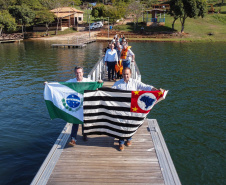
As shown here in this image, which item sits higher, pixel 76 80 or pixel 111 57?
pixel 111 57

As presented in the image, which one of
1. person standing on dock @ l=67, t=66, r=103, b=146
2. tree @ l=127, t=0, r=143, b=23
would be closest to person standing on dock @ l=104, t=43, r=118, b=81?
person standing on dock @ l=67, t=66, r=103, b=146

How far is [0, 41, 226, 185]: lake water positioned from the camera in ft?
28.3

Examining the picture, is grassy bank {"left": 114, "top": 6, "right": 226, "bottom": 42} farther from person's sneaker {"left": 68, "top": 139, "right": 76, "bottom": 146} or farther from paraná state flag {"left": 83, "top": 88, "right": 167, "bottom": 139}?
person's sneaker {"left": 68, "top": 139, "right": 76, "bottom": 146}

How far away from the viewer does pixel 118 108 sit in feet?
21.4

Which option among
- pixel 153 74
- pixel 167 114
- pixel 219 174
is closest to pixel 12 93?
pixel 167 114

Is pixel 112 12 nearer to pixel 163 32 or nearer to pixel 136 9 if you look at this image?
pixel 136 9

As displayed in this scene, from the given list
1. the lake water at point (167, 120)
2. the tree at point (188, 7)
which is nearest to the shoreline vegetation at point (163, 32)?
the tree at point (188, 7)

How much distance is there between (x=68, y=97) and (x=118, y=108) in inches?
57.2

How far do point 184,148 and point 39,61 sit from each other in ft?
79.7

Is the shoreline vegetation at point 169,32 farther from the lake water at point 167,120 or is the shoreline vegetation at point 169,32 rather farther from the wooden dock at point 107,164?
the wooden dock at point 107,164

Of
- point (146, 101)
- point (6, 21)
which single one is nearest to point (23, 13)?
point (6, 21)

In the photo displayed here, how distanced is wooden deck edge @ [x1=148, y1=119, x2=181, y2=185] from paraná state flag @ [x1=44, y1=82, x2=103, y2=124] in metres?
2.37

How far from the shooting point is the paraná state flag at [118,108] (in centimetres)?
639

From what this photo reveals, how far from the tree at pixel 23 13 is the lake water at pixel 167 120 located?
3724cm
